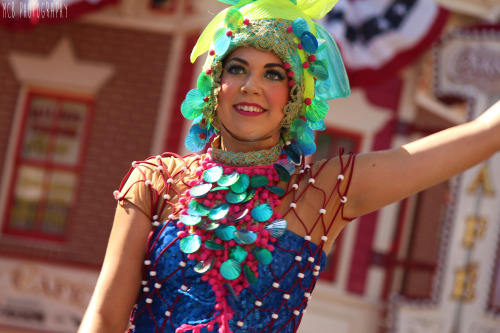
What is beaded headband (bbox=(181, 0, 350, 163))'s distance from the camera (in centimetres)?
220

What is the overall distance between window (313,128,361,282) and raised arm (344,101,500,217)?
5972 millimetres

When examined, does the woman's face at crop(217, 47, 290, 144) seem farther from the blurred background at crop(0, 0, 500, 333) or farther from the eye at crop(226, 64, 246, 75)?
the blurred background at crop(0, 0, 500, 333)

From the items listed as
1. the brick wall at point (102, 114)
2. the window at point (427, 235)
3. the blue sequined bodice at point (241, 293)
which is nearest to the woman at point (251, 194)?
the blue sequined bodice at point (241, 293)

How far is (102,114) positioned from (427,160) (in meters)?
6.20

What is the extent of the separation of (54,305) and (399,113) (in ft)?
13.1

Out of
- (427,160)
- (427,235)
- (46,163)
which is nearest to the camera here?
(427,160)

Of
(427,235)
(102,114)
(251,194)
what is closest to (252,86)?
(251,194)

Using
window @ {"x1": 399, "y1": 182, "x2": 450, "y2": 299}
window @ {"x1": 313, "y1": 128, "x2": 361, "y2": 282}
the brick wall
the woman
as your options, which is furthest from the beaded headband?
window @ {"x1": 399, "y1": 182, "x2": 450, "y2": 299}

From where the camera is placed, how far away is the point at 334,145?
320 inches

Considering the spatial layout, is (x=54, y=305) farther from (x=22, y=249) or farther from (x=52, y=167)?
(x=52, y=167)

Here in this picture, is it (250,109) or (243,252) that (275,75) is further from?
(243,252)

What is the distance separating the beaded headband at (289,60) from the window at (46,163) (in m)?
5.95

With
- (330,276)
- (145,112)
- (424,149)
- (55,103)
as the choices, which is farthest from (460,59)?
(424,149)

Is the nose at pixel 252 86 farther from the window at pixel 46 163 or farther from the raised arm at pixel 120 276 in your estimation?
the window at pixel 46 163
